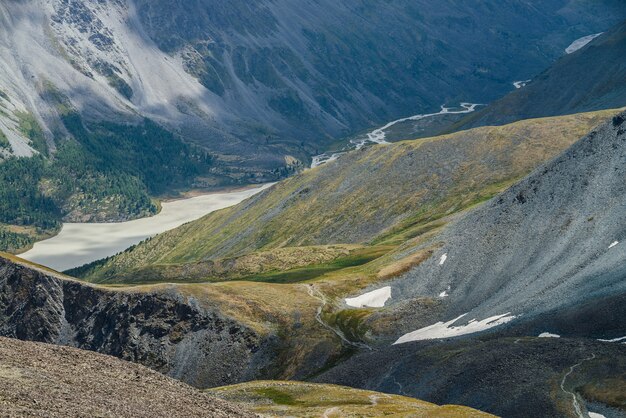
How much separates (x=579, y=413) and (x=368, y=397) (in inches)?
1072

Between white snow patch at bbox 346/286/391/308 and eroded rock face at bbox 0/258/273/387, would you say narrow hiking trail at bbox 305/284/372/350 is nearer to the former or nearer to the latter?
white snow patch at bbox 346/286/391/308

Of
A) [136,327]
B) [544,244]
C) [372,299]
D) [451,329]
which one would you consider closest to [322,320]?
[372,299]

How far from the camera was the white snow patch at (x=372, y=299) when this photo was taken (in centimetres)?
17225

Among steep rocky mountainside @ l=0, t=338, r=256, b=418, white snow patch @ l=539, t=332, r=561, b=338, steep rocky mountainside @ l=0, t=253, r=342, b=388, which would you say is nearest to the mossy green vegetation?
steep rocky mountainside @ l=0, t=338, r=256, b=418

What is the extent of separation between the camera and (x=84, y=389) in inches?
2655

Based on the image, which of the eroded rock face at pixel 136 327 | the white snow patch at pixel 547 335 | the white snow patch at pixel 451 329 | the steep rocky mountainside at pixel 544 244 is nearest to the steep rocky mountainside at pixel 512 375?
the white snow patch at pixel 547 335

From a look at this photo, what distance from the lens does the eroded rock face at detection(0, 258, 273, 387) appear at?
151m

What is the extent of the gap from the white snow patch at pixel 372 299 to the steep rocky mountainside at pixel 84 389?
94.5 metres

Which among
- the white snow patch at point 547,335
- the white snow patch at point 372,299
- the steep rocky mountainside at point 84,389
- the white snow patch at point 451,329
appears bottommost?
the white snow patch at point 372,299

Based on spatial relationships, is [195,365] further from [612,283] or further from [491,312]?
[612,283]

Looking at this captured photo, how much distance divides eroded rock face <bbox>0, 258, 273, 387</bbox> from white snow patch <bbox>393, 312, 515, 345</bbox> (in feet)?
89.2

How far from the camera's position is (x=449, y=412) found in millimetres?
92375

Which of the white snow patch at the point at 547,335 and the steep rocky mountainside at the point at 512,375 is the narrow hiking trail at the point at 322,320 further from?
the white snow patch at the point at 547,335

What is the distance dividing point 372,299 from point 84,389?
111 metres
